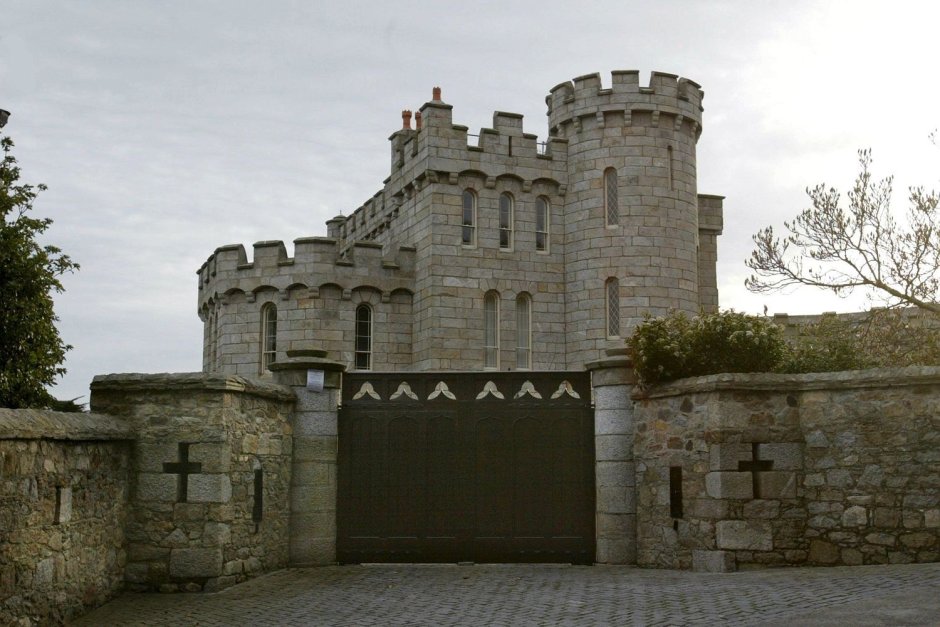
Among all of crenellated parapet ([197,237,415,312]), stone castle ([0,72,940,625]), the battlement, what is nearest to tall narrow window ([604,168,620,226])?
the battlement

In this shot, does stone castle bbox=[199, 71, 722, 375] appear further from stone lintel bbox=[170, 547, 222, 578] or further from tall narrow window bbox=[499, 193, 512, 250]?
stone lintel bbox=[170, 547, 222, 578]

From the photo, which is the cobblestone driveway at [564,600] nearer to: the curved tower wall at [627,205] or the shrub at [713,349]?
the shrub at [713,349]

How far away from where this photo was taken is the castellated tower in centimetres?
2742

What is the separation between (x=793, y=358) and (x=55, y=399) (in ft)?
30.8

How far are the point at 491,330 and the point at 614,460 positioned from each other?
14422mm

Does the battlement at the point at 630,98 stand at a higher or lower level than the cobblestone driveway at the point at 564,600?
higher

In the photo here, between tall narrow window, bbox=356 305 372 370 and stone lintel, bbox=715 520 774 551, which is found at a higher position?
tall narrow window, bbox=356 305 372 370

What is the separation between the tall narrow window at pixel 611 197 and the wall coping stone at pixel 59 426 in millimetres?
18691

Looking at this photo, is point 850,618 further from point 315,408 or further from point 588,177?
point 588,177

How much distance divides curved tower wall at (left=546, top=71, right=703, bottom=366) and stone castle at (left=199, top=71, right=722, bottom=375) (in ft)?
0.12

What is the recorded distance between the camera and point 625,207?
27641 mm

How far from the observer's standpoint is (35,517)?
9016 millimetres

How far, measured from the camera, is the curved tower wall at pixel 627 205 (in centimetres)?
2742

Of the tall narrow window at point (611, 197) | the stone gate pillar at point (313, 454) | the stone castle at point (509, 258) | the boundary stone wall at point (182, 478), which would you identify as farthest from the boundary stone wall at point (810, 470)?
the tall narrow window at point (611, 197)
